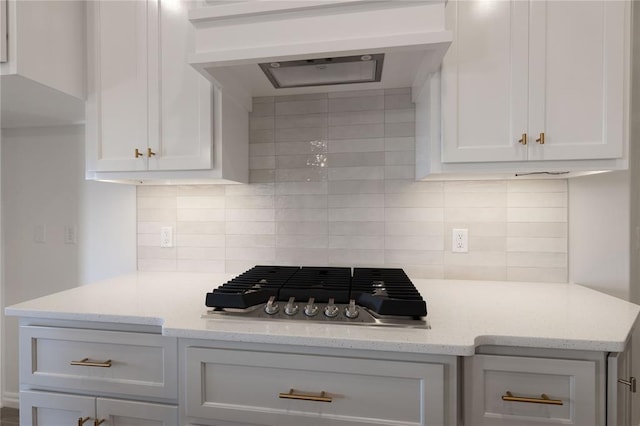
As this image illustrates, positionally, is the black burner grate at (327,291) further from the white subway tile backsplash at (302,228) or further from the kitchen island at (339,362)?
the white subway tile backsplash at (302,228)

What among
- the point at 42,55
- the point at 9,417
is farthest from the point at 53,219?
the point at 9,417

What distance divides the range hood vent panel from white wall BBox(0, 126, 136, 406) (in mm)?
1075

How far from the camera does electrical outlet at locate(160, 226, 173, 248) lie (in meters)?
1.86

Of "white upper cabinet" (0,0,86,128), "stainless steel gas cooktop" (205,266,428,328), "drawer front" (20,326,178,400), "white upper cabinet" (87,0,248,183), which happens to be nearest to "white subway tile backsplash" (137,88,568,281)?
"white upper cabinet" (87,0,248,183)

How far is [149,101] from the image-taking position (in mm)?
1479

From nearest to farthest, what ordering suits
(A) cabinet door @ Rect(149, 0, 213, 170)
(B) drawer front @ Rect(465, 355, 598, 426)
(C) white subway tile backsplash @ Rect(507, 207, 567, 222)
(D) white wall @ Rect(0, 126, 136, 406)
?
1. (B) drawer front @ Rect(465, 355, 598, 426)
2. (A) cabinet door @ Rect(149, 0, 213, 170)
3. (C) white subway tile backsplash @ Rect(507, 207, 567, 222)
4. (D) white wall @ Rect(0, 126, 136, 406)

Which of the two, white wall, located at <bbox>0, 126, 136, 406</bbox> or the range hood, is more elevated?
the range hood

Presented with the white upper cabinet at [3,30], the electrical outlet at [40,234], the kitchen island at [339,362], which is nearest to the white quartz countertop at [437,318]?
the kitchen island at [339,362]

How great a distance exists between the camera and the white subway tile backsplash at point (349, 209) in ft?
5.29

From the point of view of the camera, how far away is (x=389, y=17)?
3.72 feet

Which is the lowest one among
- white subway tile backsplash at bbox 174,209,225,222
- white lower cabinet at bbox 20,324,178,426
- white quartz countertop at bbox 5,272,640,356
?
white lower cabinet at bbox 20,324,178,426

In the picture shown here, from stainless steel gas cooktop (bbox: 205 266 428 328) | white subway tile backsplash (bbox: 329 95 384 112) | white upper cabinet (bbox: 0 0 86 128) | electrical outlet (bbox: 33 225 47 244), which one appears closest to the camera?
stainless steel gas cooktop (bbox: 205 266 428 328)

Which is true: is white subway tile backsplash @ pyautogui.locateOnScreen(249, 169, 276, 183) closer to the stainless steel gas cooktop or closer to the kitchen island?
the stainless steel gas cooktop

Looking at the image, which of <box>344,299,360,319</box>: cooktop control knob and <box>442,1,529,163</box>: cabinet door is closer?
<box>344,299,360,319</box>: cooktop control knob
